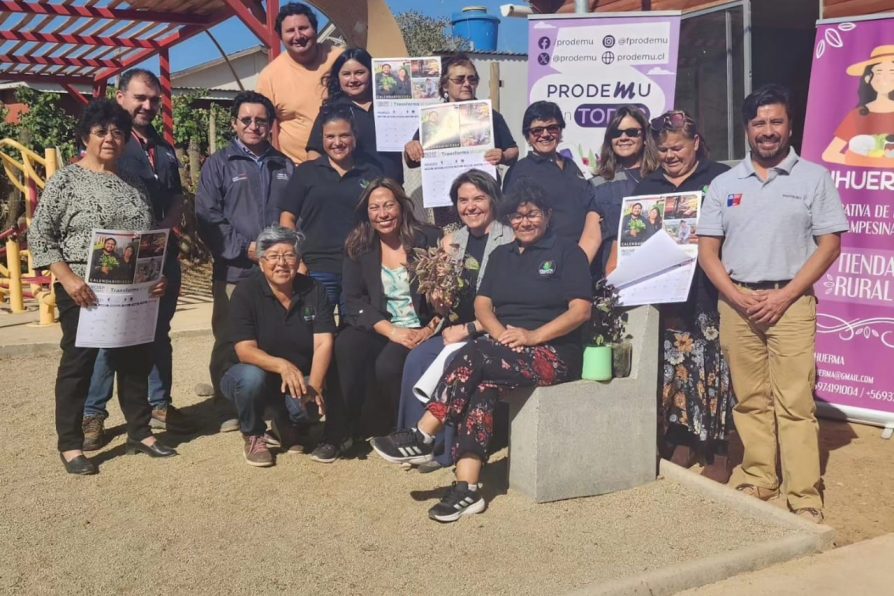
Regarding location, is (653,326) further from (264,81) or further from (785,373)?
(264,81)

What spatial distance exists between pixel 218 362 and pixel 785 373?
11.9 ft

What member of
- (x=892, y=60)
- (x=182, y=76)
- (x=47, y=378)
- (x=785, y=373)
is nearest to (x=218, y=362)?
(x=47, y=378)

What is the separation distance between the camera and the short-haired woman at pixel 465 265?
5.00m

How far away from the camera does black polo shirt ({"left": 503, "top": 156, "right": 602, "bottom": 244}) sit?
16.9 feet

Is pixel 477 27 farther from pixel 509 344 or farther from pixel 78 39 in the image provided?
pixel 509 344

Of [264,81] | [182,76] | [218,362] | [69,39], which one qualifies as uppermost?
[182,76]

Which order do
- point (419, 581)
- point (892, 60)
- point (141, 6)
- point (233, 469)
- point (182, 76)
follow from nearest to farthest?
point (419, 581)
point (233, 469)
point (892, 60)
point (141, 6)
point (182, 76)

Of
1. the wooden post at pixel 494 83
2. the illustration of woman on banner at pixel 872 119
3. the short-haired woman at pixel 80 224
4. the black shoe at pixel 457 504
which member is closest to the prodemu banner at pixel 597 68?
the illustration of woman on banner at pixel 872 119

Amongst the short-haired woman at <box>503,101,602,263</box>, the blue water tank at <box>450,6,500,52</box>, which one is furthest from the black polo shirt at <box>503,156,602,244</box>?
the blue water tank at <box>450,6,500,52</box>

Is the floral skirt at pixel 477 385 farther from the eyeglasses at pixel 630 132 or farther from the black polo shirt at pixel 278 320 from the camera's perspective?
the eyeglasses at pixel 630 132

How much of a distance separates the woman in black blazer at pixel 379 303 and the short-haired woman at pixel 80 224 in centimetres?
114

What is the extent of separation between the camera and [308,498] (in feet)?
15.0

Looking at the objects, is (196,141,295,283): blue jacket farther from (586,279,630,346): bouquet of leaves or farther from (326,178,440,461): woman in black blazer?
(586,279,630,346): bouquet of leaves

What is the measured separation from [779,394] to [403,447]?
184 centimetres
